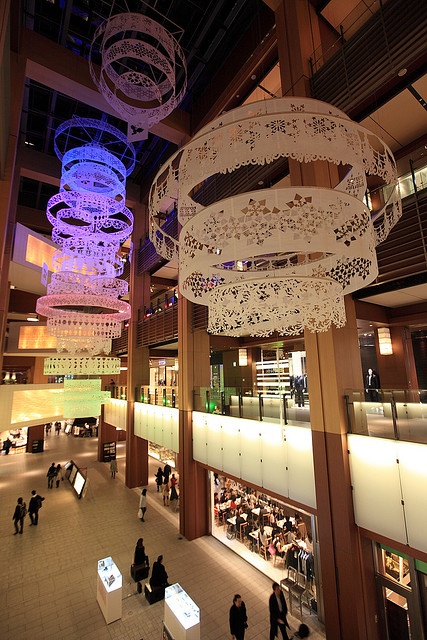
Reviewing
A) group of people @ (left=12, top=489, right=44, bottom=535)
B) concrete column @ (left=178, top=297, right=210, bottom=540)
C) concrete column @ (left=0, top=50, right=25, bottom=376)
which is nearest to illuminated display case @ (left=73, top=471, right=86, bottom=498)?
group of people @ (left=12, top=489, right=44, bottom=535)

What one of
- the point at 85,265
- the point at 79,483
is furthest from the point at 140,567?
the point at 85,265

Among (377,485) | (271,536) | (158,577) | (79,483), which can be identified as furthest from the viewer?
(79,483)

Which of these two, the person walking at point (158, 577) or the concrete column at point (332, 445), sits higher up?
the concrete column at point (332, 445)

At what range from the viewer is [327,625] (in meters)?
5.28

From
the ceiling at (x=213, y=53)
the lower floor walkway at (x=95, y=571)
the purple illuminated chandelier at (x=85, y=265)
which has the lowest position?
the lower floor walkway at (x=95, y=571)

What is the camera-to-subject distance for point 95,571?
7930 mm

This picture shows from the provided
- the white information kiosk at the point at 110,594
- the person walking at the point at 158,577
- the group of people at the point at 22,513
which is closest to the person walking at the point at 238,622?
the person walking at the point at 158,577

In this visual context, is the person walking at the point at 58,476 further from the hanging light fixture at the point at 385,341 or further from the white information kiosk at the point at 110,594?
the hanging light fixture at the point at 385,341

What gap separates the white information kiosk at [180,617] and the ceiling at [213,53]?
6740 mm

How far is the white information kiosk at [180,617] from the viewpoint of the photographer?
17.1ft

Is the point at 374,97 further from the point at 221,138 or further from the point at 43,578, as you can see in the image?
the point at 43,578

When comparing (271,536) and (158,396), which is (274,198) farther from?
(158,396)

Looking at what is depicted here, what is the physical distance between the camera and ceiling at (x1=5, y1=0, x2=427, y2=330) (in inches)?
226

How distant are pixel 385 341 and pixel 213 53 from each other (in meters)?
9.61
